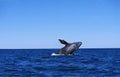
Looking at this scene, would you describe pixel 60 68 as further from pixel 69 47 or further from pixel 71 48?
pixel 71 48

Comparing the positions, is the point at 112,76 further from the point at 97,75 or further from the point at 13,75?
the point at 13,75

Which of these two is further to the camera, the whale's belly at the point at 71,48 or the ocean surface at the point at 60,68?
the whale's belly at the point at 71,48

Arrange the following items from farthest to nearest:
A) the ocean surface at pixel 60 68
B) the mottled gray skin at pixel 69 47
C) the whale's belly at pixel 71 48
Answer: the whale's belly at pixel 71 48 → the mottled gray skin at pixel 69 47 → the ocean surface at pixel 60 68

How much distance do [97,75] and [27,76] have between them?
27.0ft

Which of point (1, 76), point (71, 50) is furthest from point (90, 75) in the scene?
point (71, 50)

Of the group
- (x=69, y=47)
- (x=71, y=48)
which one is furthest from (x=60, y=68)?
(x=71, y=48)

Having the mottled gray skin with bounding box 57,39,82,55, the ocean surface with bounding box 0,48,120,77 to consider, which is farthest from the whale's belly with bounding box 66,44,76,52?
the ocean surface with bounding box 0,48,120,77

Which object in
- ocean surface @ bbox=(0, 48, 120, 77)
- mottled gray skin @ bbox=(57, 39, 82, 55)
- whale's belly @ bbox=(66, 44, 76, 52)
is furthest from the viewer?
whale's belly @ bbox=(66, 44, 76, 52)

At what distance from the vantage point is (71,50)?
308ft

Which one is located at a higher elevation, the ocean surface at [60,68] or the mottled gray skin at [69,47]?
the mottled gray skin at [69,47]

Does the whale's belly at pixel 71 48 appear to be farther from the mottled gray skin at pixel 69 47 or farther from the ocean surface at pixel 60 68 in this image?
the ocean surface at pixel 60 68

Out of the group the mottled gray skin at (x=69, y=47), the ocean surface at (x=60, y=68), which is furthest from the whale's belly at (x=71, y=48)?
the ocean surface at (x=60, y=68)

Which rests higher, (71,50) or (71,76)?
(71,50)

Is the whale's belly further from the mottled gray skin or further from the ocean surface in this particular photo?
the ocean surface
